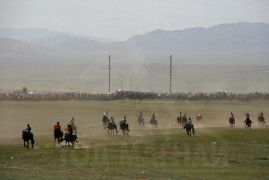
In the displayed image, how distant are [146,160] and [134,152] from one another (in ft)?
11.6

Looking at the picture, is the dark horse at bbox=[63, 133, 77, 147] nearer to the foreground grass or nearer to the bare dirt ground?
the bare dirt ground

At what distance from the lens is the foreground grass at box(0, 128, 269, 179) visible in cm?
2519

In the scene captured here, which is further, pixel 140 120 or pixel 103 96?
pixel 103 96

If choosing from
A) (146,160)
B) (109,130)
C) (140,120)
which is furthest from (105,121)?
(146,160)

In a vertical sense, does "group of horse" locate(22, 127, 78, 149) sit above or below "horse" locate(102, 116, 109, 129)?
below

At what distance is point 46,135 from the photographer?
43.3m

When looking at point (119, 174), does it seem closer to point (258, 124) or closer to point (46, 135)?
point (46, 135)

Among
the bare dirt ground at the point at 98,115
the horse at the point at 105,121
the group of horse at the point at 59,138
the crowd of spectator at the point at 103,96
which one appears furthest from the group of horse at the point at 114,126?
the crowd of spectator at the point at 103,96

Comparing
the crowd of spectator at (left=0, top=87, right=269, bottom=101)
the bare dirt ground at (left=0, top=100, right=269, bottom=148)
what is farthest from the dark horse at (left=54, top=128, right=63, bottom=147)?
the crowd of spectator at (left=0, top=87, right=269, bottom=101)

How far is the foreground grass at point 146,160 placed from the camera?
82.6 feet

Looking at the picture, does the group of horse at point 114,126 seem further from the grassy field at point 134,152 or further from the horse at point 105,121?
the grassy field at point 134,152

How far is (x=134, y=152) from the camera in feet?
109

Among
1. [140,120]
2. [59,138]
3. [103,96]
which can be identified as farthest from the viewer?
[103,96]

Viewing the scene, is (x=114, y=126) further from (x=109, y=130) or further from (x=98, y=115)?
(x=98, y=115)
